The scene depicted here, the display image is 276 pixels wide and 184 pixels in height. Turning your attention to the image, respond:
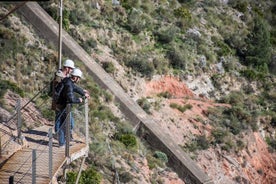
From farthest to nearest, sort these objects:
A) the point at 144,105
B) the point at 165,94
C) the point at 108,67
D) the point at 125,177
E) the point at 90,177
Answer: the point at 165,94, the point at 108,67, the point at 144,105, the point at 125,177, the point at 90,177

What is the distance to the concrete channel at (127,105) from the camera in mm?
23297

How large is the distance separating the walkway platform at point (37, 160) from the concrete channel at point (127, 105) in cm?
1149

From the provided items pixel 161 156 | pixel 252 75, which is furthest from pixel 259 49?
pixel 161 156

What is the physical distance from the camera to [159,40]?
32.4 m

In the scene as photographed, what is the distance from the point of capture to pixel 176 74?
30.7 meters

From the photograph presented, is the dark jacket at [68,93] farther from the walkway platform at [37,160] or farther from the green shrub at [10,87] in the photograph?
the green shrub at [10,87]

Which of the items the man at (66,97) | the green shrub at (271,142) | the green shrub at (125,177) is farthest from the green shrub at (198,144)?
the man at (66,97)

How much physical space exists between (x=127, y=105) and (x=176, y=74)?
663 centimetres

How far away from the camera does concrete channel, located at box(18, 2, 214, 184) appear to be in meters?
23.3

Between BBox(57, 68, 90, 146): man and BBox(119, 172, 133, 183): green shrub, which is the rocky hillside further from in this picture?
BBox(57, 68, 90, 146): man

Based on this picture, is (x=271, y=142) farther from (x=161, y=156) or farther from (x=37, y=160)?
(x=37, y=160)

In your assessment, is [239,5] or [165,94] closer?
[165,94]

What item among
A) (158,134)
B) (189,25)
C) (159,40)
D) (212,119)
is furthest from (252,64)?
(158,134)

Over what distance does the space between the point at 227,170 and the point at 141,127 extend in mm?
4234
